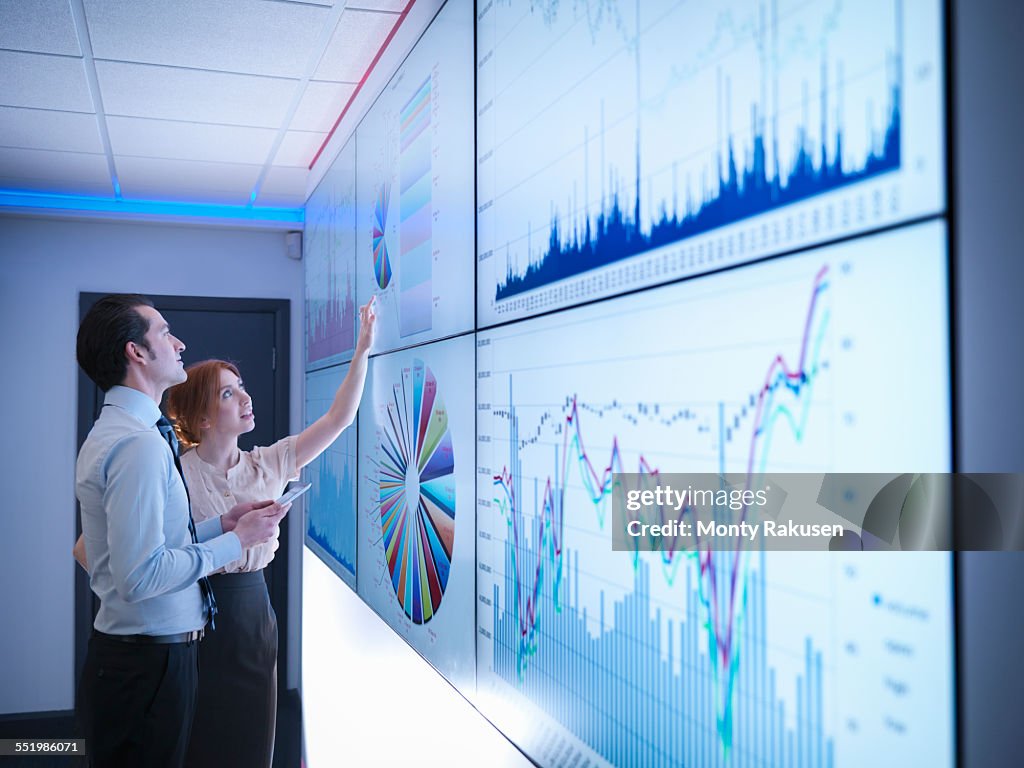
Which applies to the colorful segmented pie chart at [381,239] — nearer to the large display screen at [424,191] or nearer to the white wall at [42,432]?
the large display screen at [424,191]

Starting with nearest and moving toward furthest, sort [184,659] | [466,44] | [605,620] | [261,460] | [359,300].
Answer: [605,620], [466,44], [184,659], [359,300], [261,460]

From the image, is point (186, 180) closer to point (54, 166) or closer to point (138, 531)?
point (54, 166)

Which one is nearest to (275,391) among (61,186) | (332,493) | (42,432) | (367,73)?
(42,432)

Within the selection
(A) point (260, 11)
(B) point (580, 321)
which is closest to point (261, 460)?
(A) point (260, 11)

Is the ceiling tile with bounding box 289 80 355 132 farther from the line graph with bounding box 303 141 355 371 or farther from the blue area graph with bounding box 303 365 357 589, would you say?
the blue area graph with bounding box 303 365 357 589

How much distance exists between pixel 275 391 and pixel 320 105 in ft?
6.38

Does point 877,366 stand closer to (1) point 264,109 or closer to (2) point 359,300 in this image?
(2) point 359,300

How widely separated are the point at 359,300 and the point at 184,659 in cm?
108

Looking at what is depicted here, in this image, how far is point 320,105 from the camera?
8.86ft

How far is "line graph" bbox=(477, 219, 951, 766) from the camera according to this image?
64 centimetres

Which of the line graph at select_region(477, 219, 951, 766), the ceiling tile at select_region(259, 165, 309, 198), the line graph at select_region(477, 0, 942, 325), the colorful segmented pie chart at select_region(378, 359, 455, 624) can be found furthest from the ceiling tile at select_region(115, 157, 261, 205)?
the line graph at select_region(477, 219, 951, 766)

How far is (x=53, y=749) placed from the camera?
12.1ft

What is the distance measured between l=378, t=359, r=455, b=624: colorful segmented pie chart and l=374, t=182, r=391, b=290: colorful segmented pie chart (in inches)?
11.9

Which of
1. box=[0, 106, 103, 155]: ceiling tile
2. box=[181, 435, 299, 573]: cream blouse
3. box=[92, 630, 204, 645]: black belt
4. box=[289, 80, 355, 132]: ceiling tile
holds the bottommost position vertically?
box=[92, 630, 204, 645]: black belt
